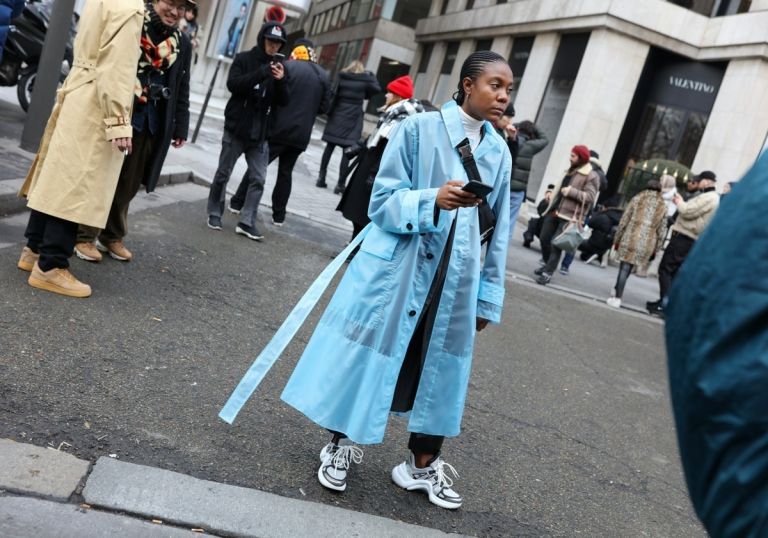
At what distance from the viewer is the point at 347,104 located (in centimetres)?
1256

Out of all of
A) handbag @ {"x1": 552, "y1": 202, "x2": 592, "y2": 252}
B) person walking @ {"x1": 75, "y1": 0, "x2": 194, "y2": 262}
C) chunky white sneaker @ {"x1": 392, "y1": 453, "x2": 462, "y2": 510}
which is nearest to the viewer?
chunky white sneaker @ {"x1": 392, "y1": 453, "x2": 462, "y2": 510}

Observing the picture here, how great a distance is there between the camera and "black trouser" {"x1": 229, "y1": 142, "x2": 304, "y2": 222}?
831cm

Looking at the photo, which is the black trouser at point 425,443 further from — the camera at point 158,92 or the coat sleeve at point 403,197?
the camera at point 158,92

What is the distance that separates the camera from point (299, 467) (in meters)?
3.47

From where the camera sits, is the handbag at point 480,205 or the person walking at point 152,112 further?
the person walking at point 152,112

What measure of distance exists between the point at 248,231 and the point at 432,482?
15.9 feet

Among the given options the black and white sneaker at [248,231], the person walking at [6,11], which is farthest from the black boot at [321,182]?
the person walking at [6,11]

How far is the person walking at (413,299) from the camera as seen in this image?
3100 mm

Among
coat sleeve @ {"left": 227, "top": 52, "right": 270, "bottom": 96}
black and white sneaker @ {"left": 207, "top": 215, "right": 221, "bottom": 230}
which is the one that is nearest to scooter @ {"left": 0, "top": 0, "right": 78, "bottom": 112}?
coat sleeve @ {"left": 227, "top": 52, "right": 270, "bottom": 96}

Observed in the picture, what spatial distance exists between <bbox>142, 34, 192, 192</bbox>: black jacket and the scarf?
4.7 inches

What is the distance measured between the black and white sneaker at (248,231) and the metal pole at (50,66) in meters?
2.20

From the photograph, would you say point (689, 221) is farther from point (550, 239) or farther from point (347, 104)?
point (347, 104)

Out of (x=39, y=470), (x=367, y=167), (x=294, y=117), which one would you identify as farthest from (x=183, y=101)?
(x=39, y=470)

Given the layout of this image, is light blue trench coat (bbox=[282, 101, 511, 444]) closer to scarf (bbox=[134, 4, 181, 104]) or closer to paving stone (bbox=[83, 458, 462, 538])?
paving stone (bbox=[83, 458, 462, 538])
